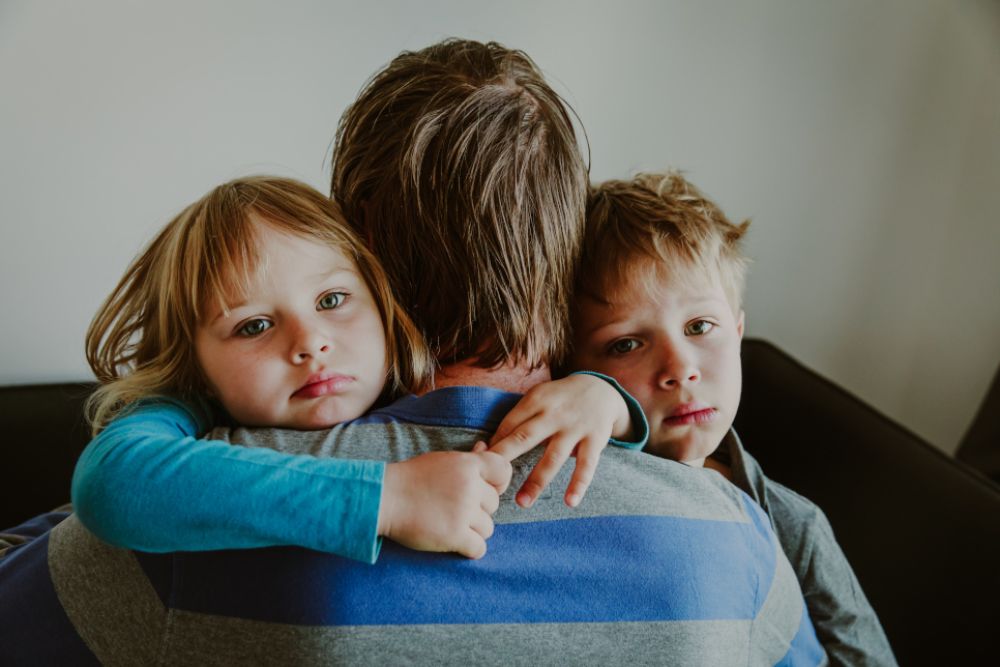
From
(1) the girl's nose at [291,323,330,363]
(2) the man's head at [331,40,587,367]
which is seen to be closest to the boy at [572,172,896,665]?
(2) the man's head at [331,40,587,367]

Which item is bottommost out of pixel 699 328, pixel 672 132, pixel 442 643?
pixel 442 643

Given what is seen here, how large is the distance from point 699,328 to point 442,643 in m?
0.53

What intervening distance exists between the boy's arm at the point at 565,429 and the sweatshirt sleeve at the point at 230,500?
115 mm

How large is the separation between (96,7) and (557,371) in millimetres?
1123

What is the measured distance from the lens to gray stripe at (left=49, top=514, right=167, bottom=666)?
0.57m

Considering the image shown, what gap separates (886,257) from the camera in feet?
6.23

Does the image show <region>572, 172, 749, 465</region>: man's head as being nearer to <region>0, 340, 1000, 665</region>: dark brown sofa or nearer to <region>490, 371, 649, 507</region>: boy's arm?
<region>490, 371, 649, 507</region>: boy's arm

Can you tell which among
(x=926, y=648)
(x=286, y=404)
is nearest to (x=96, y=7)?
(x=286, y=404)

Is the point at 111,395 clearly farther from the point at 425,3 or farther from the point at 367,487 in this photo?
the point at 425,3

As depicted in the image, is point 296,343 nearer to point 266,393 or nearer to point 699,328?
point 266,393

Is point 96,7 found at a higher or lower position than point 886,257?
higher

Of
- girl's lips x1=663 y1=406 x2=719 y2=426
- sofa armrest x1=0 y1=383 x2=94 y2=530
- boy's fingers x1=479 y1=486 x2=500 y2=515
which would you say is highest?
boy's fingers x1=479 y1=486 x2=500 y2=515

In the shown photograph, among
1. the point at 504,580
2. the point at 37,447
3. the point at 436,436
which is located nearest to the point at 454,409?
the point at 436,436

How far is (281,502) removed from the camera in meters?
0.54
